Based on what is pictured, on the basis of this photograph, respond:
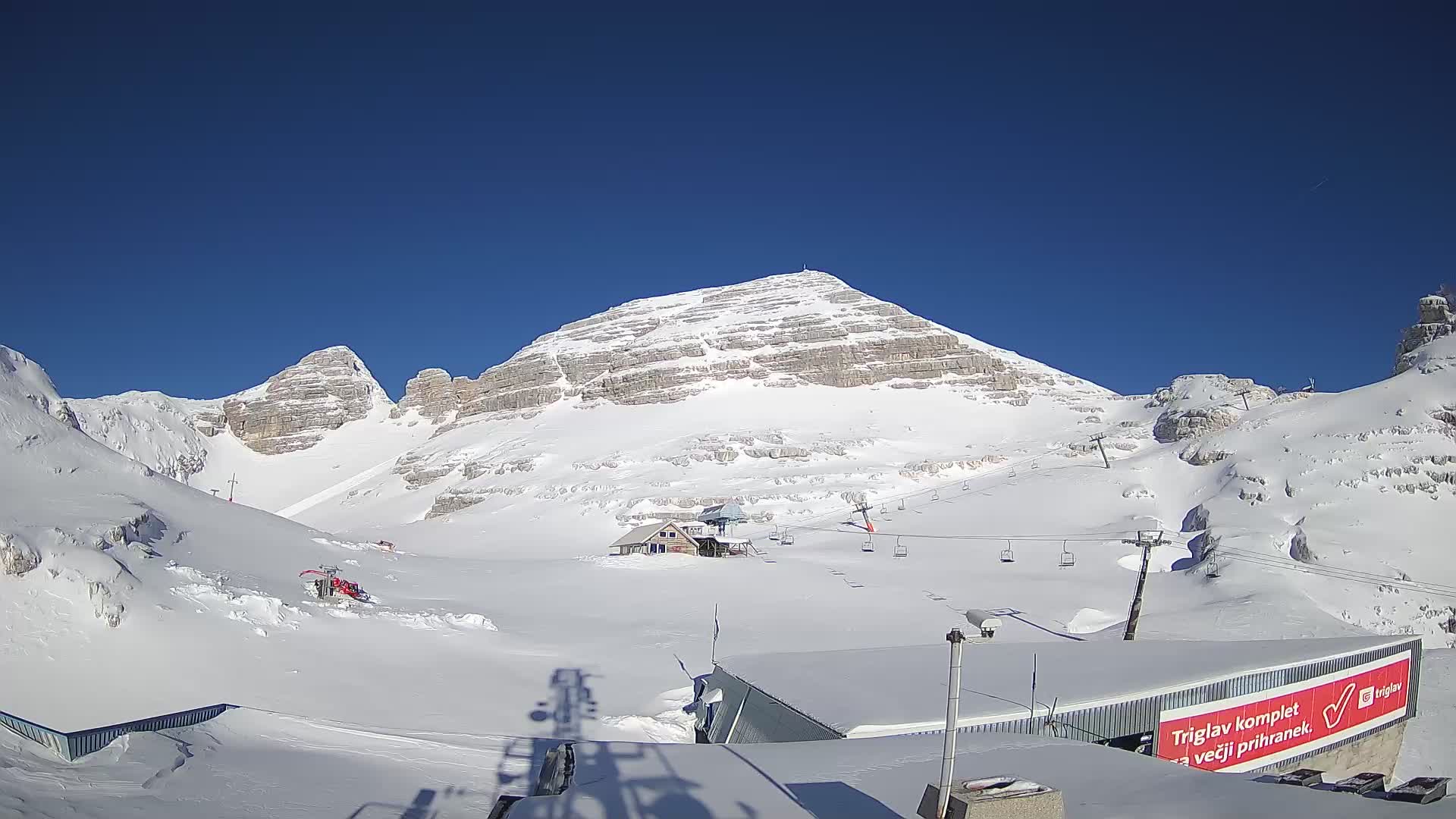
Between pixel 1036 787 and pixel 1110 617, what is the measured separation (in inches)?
946

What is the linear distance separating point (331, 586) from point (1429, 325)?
72.4 metres

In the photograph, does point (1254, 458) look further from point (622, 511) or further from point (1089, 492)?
point (622, 511)

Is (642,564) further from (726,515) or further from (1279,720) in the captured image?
(1279,720)

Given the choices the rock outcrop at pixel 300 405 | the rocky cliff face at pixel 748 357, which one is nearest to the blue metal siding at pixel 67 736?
the rocky cliff face at pixel 748 357

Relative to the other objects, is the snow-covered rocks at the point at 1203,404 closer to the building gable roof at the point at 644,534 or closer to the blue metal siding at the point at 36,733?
the building gable roof at the point at 644,534

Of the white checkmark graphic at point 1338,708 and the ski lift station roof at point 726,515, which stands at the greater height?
the ski lift station roof at point 726,515

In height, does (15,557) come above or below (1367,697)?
above

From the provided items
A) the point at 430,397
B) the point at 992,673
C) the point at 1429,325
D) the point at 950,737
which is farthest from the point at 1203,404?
the point at 430,397

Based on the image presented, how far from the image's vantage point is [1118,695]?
13.1 meters

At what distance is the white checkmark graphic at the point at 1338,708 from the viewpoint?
15.3 meters

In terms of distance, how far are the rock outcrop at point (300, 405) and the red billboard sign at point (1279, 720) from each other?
146 meters

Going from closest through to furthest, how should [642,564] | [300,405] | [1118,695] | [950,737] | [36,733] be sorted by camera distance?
[950,737] → [36,733] → [1118,695] → [642,564] → [300,405]

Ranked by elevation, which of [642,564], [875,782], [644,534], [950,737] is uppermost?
[644,534]

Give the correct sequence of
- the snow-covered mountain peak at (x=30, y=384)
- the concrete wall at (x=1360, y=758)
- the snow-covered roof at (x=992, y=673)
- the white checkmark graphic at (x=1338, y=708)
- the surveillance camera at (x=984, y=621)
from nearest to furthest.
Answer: the surveillance camera at (x=984, y=621)
the snow-covered roof at (x=992, y=673)
the concrete wall at (x=1360, y=758)
the white checkmark graphic at (x=1338, y=708)
the snow-covered mountain peak at (x=30, y=384)
